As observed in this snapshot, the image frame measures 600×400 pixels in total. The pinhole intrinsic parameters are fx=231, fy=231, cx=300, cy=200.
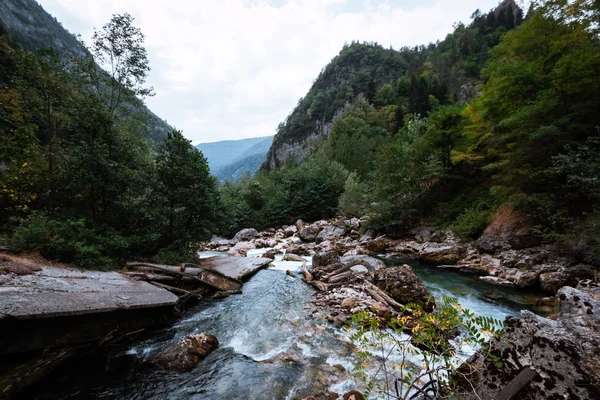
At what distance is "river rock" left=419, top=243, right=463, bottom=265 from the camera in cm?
1261

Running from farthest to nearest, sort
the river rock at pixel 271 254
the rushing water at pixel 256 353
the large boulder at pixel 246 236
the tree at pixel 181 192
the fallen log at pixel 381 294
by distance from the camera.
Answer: the large boulder at pixel 246 236
the river rock at pixel 271 254
the tree at pixel 181 192
the fallen log at pixel 381 294
the rushing water at pixel 256 353

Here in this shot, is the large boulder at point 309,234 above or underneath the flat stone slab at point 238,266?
underneath

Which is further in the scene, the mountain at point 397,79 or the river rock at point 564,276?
the mountain at point 397,79

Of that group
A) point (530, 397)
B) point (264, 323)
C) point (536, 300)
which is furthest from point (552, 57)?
point (264, 323)

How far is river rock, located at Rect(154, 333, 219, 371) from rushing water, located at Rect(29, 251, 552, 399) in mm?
150

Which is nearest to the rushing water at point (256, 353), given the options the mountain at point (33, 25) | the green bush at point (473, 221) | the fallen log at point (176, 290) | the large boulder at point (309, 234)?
the fallen log at point (176, 290)

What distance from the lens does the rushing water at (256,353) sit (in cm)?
428

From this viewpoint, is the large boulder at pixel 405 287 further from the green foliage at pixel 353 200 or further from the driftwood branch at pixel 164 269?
the green foliage at pixel 353 200

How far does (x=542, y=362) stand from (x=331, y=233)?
2049 cm

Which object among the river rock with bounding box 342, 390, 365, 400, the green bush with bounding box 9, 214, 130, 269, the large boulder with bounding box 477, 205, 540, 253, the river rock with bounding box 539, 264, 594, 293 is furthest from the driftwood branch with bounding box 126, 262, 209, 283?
the large boulder with bounding box 477, 205, 540, 253

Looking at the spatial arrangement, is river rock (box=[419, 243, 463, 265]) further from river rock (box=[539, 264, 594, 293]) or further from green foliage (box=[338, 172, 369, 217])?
green foliage (box=[338, 172, 369, 217])

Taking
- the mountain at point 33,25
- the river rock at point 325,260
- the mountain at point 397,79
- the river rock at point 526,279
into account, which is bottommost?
the river rock at point 526,279

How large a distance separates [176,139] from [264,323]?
32.0 feet

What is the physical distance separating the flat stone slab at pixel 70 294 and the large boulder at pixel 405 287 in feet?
22.2
